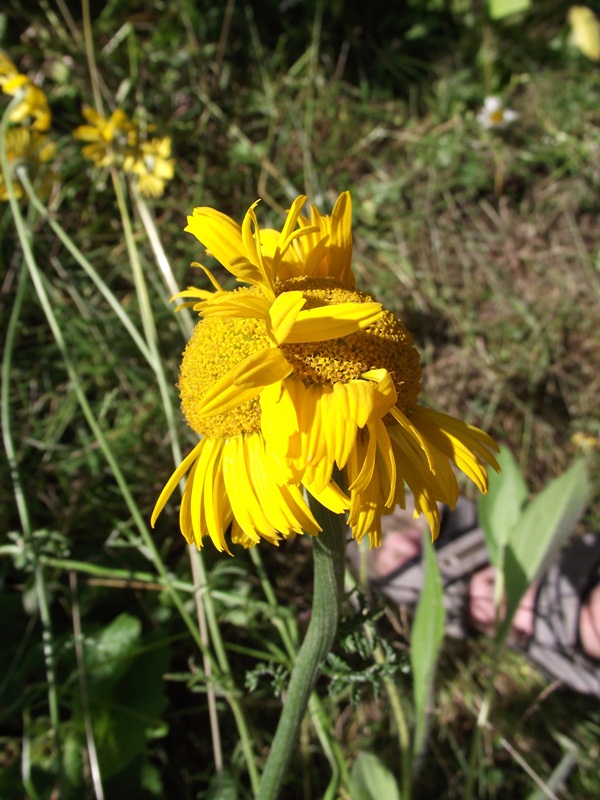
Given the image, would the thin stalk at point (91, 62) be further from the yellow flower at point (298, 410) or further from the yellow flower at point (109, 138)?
the yellow flower at point (298, 410)

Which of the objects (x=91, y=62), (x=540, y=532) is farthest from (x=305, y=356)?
(x=91, y=62)

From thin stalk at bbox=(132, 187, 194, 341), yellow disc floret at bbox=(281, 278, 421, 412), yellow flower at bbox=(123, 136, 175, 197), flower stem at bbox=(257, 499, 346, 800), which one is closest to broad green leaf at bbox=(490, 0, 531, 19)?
yellow flower at bbox=(123, 136, 175, 197)

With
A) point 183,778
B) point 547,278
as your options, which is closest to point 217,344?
point 183,778

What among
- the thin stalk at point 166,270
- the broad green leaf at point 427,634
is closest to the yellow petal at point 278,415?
the broad green leaf at point 427,634

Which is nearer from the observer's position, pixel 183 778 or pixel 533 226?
pixel 183 778

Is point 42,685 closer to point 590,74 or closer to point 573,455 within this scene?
point 573,455

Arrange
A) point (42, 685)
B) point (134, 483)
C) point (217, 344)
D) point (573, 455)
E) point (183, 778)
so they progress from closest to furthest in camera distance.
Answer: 1. point (217, 344)
2. point (42, 685)
3. point (183, 778)
4. point (134, 483)
5. point (573, 455)

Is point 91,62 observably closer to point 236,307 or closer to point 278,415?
point 236,307

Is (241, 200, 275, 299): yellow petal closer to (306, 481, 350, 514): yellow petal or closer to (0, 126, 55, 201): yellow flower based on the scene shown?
(306, 481, 350, 514): yellow petal
